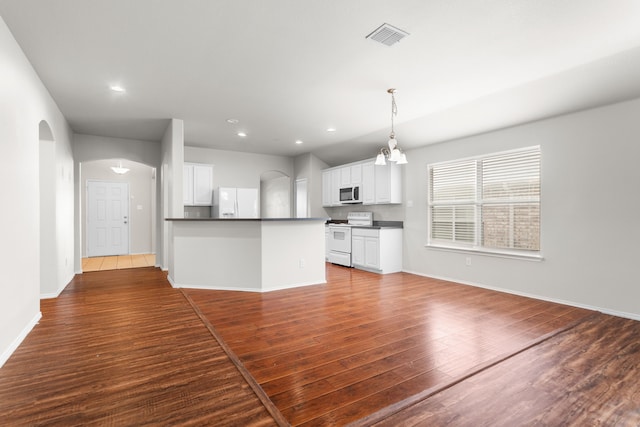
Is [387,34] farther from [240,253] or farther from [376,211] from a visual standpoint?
[376,211]

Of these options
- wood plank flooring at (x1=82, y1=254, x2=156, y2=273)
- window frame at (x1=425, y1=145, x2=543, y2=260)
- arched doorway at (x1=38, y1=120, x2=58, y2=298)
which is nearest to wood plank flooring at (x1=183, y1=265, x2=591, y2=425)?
window frame at (x1=425, y1=145, x2=543, y2=260)

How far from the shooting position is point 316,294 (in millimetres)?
4441

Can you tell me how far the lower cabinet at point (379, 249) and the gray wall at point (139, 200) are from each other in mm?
5995

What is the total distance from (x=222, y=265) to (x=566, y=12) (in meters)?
4.58

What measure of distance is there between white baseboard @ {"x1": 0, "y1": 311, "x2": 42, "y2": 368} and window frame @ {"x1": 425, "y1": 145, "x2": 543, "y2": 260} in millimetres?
5433

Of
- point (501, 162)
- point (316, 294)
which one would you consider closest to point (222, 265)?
point (316, 294)

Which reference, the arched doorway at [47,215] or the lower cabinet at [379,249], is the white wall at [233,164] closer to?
the arched doorway at [47,215]

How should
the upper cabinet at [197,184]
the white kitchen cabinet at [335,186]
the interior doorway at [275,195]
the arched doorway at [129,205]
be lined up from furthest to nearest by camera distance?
the interior doorway at [275,195] < the arched doorway at [129,205] < the white kitchen cabinet at [335,186] < the upper cabinet at [197,184]

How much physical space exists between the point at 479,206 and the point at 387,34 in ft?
11.3

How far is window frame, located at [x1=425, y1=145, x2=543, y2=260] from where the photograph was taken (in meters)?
4.38

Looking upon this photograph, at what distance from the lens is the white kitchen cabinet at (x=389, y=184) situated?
614cm

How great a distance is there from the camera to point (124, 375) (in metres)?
2.23

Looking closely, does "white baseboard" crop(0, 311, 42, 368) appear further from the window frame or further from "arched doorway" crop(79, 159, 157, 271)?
the window frame

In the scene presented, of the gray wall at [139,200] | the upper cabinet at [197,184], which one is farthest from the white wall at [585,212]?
the gray wall at [139,200]
